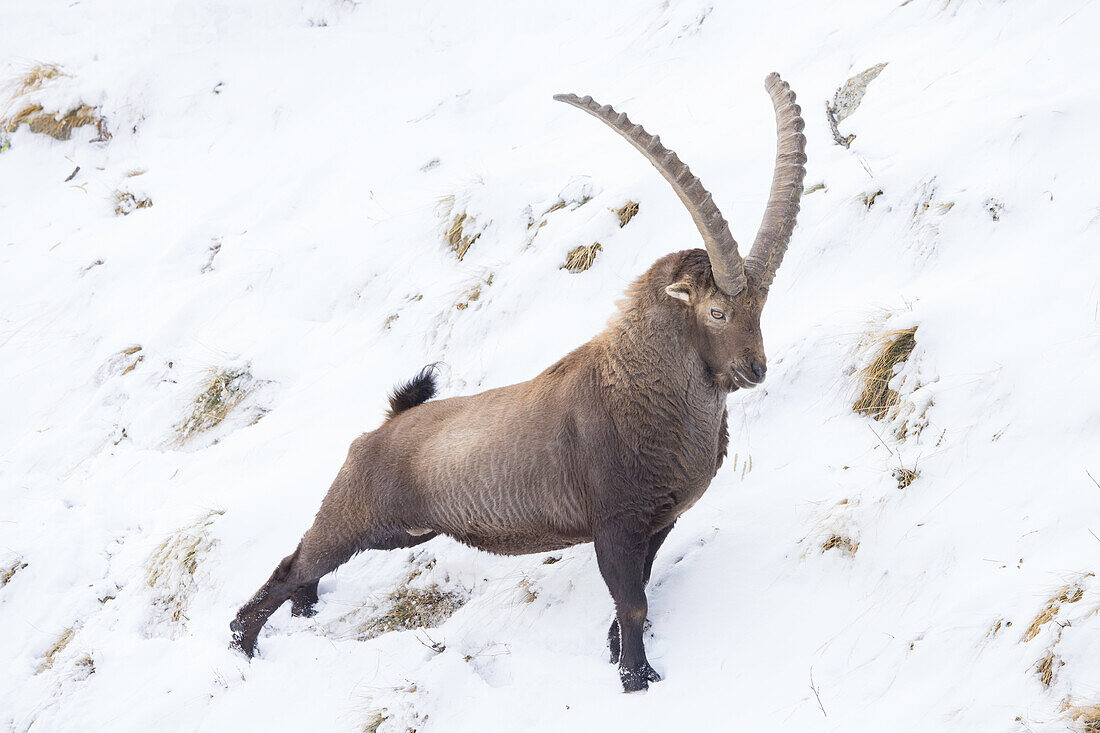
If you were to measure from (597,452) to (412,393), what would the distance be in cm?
182

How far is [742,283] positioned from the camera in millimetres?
4734

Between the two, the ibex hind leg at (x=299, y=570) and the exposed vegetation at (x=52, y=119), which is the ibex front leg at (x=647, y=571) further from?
the exposed vegetation at (x=52, y=119)

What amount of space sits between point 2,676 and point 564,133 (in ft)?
26.0

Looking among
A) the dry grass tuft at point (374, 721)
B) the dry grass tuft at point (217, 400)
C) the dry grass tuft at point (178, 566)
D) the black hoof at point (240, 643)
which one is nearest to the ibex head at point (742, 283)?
the dry grass tuft at point (374, 721)

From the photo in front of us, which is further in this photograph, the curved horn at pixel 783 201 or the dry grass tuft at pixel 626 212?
the dry grass tuft at pixel 626 212

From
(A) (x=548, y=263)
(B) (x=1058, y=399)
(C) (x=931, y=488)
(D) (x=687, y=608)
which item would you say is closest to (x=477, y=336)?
(A) (x=548, y=263)

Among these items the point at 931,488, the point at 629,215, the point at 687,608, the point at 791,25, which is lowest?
the point at 687,608

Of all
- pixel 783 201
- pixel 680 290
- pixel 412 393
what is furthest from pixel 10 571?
pixel 783 201

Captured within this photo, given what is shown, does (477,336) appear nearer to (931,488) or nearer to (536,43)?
(931,488)

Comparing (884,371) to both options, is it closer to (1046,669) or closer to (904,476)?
(904,476)

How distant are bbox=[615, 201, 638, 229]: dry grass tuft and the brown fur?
2.56m

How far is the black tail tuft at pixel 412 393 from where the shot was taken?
6277 mm

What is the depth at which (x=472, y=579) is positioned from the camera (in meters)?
6.21

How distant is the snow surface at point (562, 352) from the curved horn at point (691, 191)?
5.07ft
